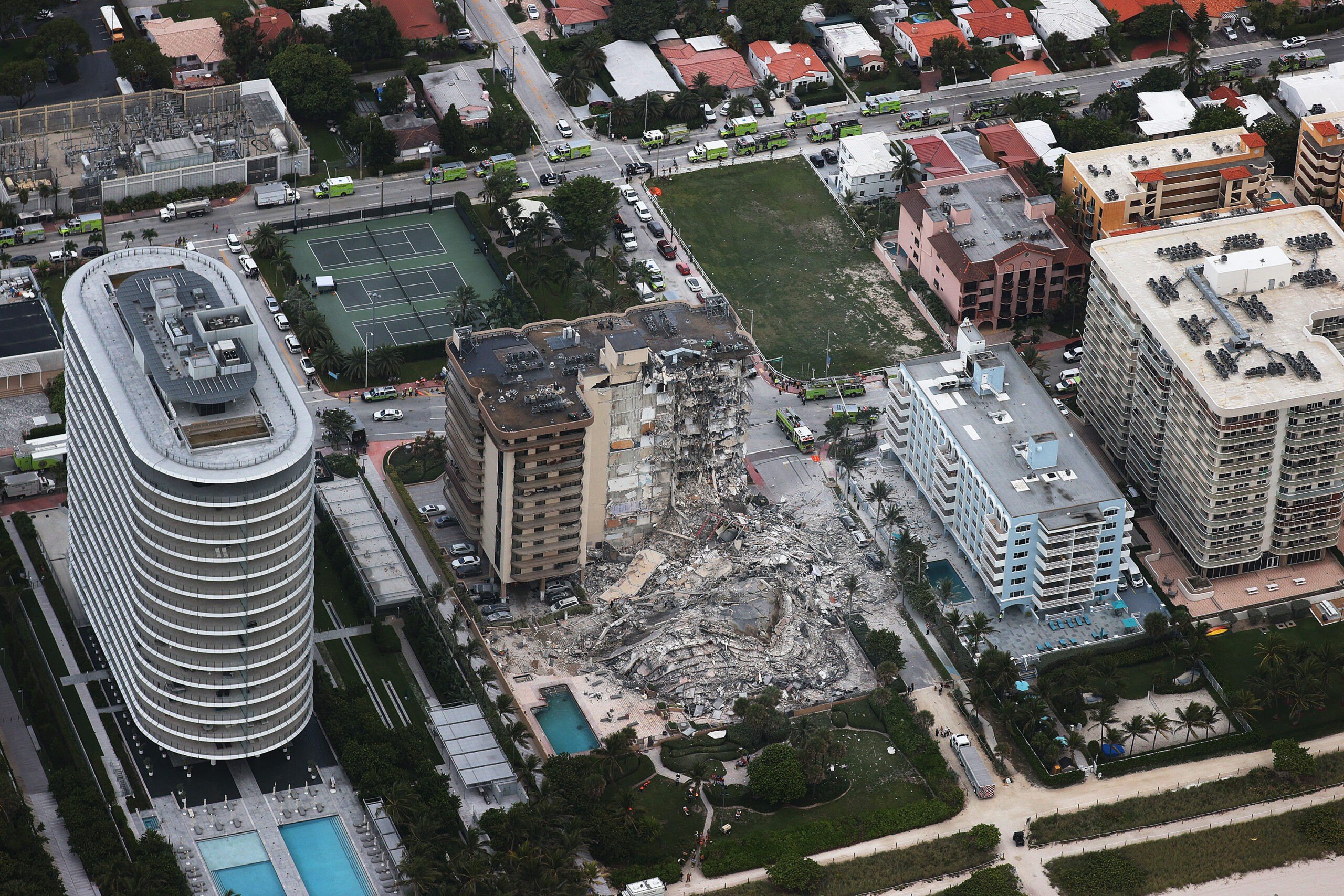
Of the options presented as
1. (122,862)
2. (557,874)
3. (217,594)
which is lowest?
(557,874)

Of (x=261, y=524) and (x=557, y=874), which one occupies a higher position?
(x=261, y=524)

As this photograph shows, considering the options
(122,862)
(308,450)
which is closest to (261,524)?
(308,450)

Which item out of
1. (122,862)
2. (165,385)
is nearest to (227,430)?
(165,385)

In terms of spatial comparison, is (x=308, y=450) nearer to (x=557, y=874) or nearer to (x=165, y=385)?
(x=165, y=385)

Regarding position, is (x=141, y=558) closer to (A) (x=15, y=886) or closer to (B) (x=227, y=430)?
(B) (x=227, y=430)

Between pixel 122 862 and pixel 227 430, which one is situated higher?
pixel 227 430

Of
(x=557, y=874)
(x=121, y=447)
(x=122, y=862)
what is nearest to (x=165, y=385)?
(x=121, y=447)

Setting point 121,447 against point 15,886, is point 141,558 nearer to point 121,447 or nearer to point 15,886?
point 121,447

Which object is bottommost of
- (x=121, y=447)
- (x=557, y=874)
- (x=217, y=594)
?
(x=557, y=874)
